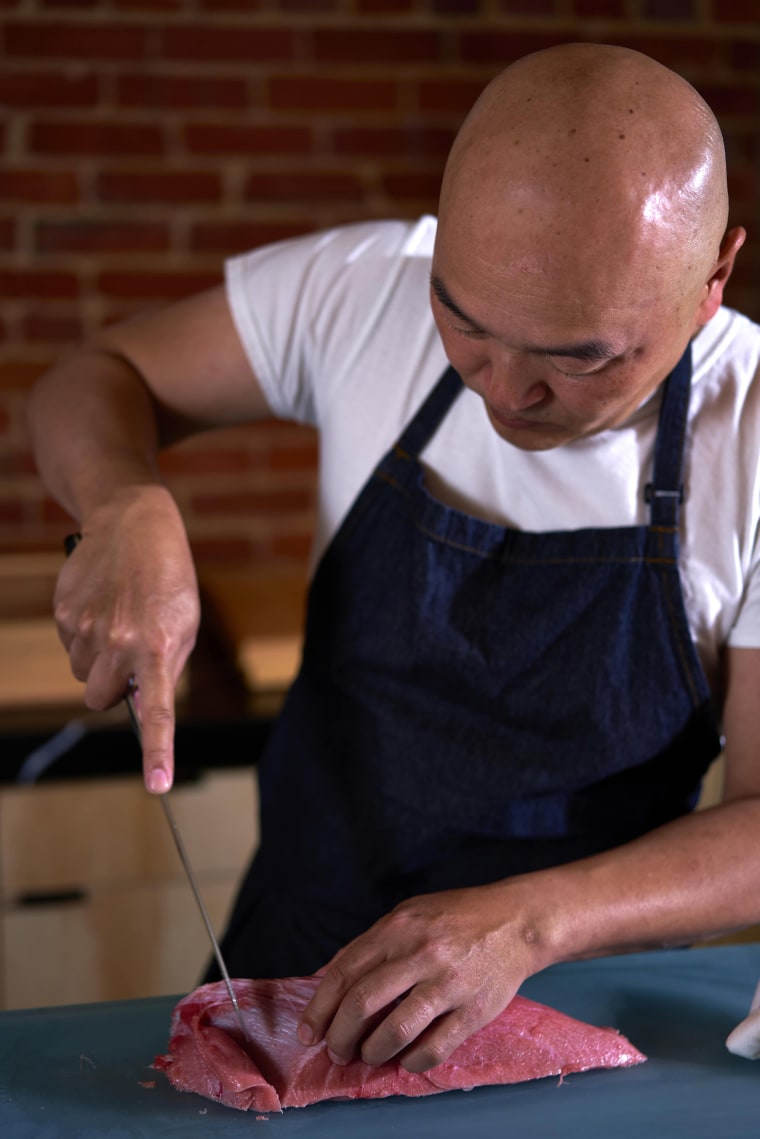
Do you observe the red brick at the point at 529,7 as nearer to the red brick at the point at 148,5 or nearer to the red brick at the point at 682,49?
the red brick at the point at 682,49

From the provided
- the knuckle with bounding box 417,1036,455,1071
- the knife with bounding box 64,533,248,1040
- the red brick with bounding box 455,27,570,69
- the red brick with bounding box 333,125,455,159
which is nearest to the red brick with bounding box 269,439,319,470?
the red brick with bounding box 333,125,455,159

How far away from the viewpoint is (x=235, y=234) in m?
2.33

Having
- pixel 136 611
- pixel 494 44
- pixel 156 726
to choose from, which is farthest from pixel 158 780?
pixel 494 44

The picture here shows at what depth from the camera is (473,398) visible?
119 centimetres

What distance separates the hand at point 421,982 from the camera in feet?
2.90

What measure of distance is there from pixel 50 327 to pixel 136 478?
127 cm

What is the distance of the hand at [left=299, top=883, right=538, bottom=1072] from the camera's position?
0.88 metres

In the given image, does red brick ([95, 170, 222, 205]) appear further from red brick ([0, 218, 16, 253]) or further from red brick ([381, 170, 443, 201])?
red brick ([381, 170, 443, 201])

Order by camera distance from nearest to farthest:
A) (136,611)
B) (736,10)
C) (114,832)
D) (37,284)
Result: (136,611)
(114,832)
(37,284)
(736,10)

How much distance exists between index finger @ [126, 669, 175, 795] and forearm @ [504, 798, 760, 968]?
281mm

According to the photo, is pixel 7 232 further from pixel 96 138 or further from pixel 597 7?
pixel 597 7

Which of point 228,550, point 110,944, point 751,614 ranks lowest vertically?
point 110,944

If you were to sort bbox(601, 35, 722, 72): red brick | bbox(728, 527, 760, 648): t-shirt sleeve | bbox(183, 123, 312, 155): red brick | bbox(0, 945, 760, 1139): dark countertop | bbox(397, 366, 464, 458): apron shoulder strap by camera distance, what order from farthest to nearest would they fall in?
bbox(601, 35, 722, 72): red brick
bbox(183, 123, 312, 155): red brick
bbox(397, 366, 464, 458): apron shoulder strap
bbox(728, 527, 760, 648): t-shirt sleeve
bbox(0, 945, 760, 1139): dark countertop

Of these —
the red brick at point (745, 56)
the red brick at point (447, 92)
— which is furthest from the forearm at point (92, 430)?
the red brick at point (745, 56)
